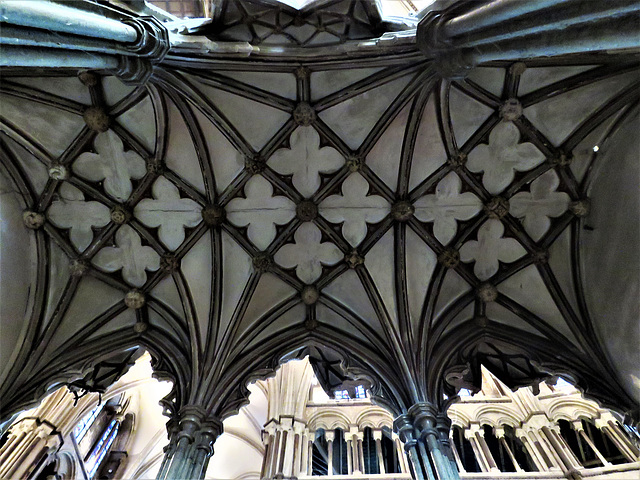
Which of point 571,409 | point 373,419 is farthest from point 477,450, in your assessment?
point 571,409

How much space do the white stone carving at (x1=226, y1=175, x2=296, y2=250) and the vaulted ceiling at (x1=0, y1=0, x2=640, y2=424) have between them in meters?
0.04

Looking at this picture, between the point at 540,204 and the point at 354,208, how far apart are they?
138 inches

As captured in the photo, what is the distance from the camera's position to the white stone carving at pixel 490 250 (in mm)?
8758

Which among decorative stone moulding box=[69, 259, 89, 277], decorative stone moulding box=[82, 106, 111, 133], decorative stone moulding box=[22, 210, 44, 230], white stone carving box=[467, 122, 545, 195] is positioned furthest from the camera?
decorative stone moulding box=[69, 259, 89, 277]

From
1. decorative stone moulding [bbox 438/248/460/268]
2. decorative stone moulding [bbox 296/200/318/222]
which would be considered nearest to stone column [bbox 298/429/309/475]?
decorative stone moulding [bbox 438/248/460/268]

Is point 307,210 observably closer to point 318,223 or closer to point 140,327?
point 318,223

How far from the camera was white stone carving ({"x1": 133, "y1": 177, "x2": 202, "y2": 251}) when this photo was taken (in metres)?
8.58

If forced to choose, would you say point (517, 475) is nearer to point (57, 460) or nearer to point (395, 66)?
point (395, 66)

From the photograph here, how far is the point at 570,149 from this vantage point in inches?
309

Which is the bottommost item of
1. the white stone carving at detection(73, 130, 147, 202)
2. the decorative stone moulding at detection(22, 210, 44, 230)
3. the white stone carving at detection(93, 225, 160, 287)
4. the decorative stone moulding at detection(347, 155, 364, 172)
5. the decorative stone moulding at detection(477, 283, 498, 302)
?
the decorative stone moulding at detection(477, 283, 498, 302)

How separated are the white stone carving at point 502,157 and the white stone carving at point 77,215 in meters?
7.10

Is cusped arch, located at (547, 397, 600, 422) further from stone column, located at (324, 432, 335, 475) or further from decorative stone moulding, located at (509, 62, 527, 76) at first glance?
decorative stone moulding, located at (509, 62, 527, 76)

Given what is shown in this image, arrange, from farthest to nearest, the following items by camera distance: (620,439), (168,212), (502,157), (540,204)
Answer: (620,439) → (168,212) → (540,204) → (502,157)

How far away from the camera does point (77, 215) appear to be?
8.53 meters
